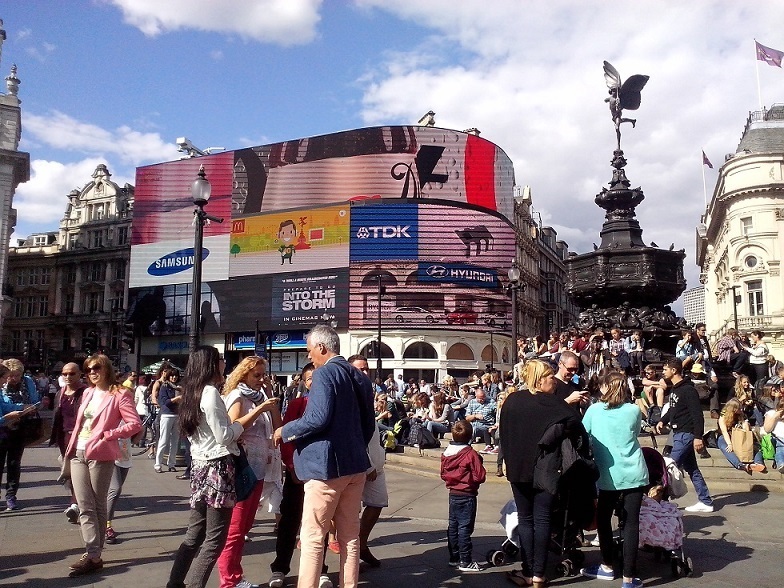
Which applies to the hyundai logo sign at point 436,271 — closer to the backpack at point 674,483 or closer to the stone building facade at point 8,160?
the stone building facade at point 8,160

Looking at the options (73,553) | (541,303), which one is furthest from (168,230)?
(73,553)

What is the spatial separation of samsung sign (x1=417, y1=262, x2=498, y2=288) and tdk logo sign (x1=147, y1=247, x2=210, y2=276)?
2134 cm

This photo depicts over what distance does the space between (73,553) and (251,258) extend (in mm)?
50176

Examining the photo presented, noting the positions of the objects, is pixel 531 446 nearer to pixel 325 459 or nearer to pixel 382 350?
pixel 325 459

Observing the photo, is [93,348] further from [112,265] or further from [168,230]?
[112,265]

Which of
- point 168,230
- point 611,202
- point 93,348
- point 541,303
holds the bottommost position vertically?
point 93,348

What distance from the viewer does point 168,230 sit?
195 feet

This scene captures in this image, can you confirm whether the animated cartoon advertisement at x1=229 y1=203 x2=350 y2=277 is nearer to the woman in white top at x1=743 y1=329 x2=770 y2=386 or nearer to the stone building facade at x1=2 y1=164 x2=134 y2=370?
the stone building facade at x1=2 y1=164 x2=134 y2=370

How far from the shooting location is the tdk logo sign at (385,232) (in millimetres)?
50531

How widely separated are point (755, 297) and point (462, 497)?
51053 millimetres

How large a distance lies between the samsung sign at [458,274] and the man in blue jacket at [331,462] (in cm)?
4598

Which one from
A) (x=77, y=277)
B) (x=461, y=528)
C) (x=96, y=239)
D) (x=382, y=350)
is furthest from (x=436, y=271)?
(x=461, y=528)

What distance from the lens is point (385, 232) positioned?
5084cm

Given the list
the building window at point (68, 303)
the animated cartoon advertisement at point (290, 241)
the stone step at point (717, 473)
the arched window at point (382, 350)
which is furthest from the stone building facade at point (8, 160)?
the stone step at point (717, 473)
